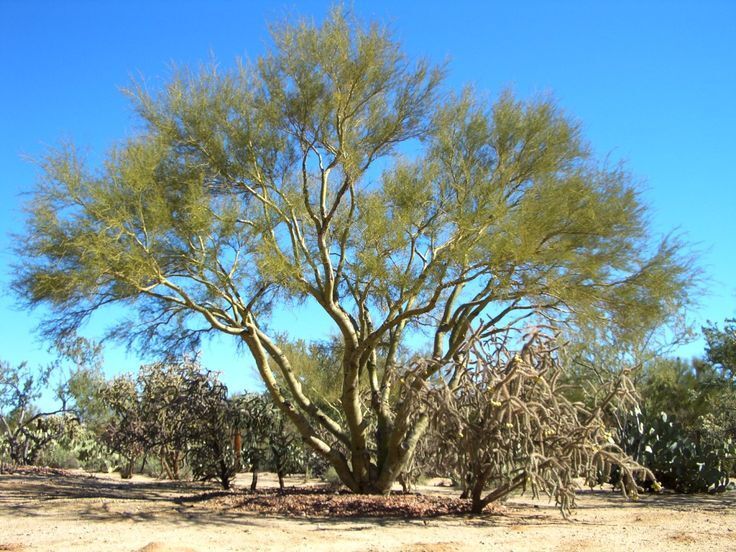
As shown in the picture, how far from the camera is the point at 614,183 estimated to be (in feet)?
42.1

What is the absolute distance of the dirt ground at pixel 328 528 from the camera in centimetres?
770

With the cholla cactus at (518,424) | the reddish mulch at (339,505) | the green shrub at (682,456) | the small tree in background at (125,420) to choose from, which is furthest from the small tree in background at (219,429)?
the green shrub at (682,456)

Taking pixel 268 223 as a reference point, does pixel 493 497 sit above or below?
below

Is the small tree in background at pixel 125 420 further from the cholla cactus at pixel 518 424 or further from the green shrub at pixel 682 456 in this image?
the green shrub at pixel 682 456

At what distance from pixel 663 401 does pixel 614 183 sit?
13008mm

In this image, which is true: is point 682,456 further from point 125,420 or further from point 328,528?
point 125,420

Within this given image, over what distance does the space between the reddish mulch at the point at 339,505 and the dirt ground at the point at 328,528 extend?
0.31 meters

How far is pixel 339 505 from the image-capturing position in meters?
10.8

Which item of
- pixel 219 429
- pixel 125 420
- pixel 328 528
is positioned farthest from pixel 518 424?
pixel 125 420

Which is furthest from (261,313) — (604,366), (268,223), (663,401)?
(663,401)

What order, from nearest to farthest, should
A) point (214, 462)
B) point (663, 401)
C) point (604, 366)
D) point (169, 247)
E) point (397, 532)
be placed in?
point (397, 532)
point (169, 247)
point (214, 462)
point (604, 366)
point (663, 401)

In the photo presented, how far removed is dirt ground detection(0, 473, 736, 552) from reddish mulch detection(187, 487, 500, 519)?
306 millimetres

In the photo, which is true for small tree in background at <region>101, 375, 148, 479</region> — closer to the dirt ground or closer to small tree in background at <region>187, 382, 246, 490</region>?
small tree in background at <region>187, 382, 246, 490</region>

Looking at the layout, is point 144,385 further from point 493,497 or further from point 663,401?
point 663,401
